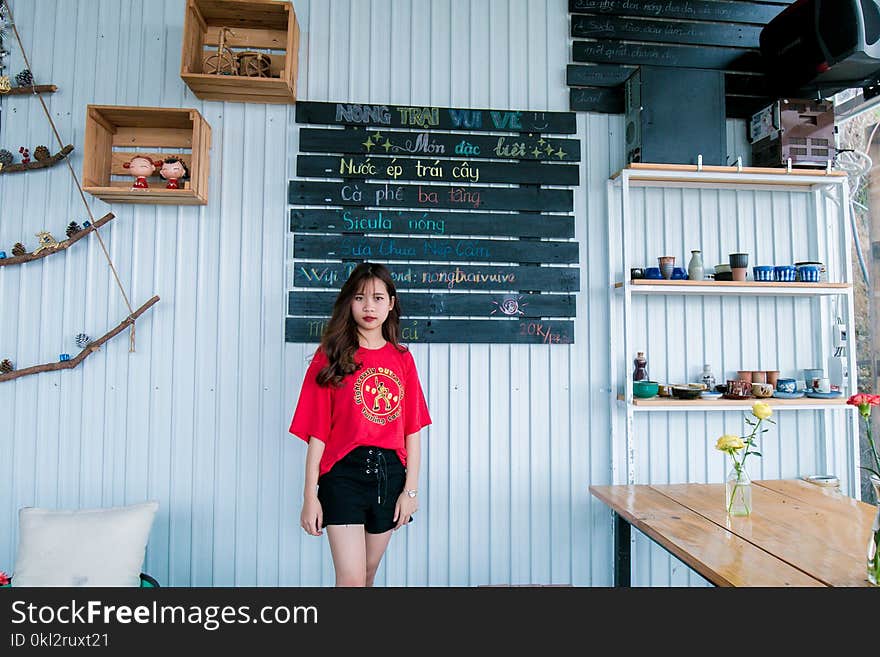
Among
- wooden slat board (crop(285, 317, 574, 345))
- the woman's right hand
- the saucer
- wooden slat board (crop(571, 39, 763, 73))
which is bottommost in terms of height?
the woman's right hand

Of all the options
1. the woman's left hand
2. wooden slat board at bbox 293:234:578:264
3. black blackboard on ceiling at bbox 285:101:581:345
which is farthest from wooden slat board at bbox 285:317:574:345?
the woman's left hand

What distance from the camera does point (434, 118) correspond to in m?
2.49

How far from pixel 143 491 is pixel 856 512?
264 centimetres

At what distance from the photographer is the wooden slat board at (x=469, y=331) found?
2.39 m

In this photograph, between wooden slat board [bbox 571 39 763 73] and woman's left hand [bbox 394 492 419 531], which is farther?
wooden slat board [bbox 571 39 763 73]

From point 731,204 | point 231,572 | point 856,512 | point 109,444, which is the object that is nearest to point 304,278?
point 109,444

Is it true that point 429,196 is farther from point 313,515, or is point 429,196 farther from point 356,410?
point 313,515

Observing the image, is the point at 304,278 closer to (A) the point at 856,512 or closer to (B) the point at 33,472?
(B) the point at 33,472

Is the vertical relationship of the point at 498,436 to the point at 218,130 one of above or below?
below

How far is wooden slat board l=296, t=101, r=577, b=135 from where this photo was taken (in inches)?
96.7

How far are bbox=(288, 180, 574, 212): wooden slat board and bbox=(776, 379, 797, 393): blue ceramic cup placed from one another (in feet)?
3.89

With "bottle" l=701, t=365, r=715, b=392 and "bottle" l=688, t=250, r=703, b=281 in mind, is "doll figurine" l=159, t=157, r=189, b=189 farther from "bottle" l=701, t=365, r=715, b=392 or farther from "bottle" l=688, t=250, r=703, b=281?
"bottle" l=701, t=365, r=715, b=392
